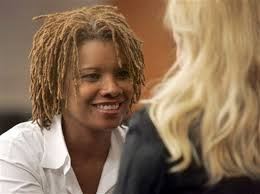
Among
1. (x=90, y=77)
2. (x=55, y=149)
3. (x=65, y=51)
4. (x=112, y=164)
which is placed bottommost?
(x=112, y=164)

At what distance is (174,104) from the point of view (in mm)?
1795

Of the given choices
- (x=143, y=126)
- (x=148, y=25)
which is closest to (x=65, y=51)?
(x=143, y=126)

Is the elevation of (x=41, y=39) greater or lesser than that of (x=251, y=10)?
lesser

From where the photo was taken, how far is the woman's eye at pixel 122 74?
3023mm

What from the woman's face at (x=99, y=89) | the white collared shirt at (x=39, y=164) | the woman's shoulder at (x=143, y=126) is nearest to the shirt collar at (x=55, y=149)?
the white collared shirt at (x=39, y=164)

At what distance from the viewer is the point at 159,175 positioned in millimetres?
1816

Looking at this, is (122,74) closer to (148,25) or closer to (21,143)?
(21,143)

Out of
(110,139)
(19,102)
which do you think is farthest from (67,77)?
(19,102)

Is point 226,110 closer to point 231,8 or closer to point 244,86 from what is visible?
point 244,86

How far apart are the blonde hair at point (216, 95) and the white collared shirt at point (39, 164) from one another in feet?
4.14

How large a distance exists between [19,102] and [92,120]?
483cm

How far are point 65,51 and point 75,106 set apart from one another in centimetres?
22

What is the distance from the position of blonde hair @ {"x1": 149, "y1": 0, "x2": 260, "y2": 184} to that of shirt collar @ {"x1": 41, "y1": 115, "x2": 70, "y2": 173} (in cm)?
127

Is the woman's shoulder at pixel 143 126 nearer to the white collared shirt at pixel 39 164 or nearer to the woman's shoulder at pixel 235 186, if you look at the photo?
the woman's shoulder at pixel 235 186
